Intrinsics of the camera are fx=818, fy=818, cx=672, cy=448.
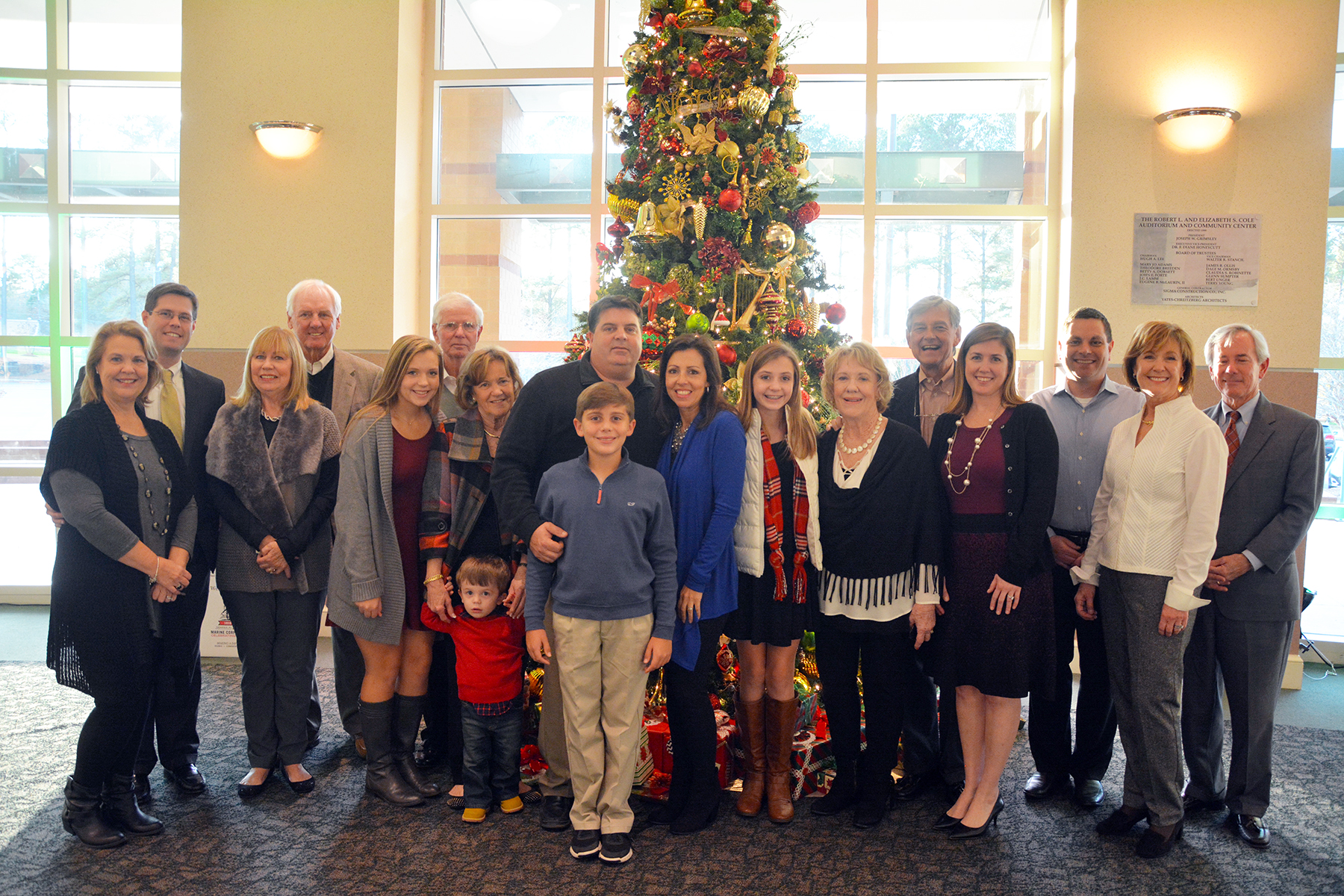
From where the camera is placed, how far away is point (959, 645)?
8.32 feet

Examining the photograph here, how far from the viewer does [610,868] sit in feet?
7.86

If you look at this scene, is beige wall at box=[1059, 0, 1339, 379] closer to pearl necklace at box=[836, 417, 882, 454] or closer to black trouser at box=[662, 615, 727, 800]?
pearl necklace at box=[836, 417, 882, 454]

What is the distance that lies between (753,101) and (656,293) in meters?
0.93

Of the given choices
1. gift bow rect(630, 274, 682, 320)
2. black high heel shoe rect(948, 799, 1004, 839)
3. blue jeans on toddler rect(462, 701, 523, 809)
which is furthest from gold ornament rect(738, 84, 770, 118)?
black high heel shoe rect(948, 799, 1004, 839)

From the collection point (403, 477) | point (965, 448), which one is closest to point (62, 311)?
point (403, 477)

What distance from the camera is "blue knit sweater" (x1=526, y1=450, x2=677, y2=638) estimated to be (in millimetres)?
2408

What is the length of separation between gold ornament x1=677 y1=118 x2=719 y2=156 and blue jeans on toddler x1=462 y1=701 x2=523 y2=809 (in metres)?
2.40

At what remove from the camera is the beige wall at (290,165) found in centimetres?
477

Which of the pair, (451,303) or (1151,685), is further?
(451,303)

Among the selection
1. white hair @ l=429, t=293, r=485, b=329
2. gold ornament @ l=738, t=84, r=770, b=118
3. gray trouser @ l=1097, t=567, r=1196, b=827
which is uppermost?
gold ornament @ l=738, t=84, r=770, b=118

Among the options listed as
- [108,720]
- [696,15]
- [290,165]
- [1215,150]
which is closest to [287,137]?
[290,165]

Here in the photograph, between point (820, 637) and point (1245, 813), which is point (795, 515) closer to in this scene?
point (820, 637)

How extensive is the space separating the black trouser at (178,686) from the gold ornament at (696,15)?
115 inches

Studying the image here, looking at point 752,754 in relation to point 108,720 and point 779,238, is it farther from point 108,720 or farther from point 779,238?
point 779,238
